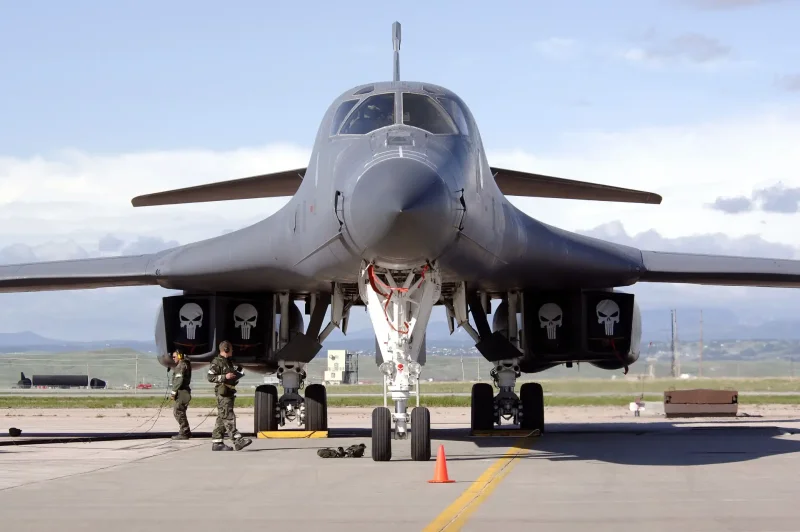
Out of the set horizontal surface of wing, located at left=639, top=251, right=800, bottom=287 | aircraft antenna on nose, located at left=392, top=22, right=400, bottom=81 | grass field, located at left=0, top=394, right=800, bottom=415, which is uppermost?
aircraft antenna on nose, located at left=392, top=22, right=400, bottom=81

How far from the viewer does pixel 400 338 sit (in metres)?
12.0

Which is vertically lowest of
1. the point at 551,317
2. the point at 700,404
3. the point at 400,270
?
the point at 700,404

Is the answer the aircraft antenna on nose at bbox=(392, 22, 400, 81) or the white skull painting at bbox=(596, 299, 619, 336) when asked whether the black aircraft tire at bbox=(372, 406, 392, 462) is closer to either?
the white skull painting at bbox=(596, 299, 619, 336)

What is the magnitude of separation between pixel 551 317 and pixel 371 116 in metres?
5.14

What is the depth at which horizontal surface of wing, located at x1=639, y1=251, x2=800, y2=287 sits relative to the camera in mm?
16594

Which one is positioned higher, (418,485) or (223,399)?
(223,399)

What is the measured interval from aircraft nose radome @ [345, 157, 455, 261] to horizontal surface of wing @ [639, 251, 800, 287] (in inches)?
243

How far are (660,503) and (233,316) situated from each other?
956cm

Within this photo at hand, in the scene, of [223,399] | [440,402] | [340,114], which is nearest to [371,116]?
[340,114]

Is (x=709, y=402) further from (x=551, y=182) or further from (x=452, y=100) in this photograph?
(x=452, y=100)

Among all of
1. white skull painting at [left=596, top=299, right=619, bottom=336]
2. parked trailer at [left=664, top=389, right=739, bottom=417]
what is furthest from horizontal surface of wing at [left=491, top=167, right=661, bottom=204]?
parked trailer at [left=664, top=389, right=739, bottom=417]

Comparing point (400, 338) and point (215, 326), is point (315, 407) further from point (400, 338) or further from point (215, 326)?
point (400, 338)

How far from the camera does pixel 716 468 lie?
37.0ft

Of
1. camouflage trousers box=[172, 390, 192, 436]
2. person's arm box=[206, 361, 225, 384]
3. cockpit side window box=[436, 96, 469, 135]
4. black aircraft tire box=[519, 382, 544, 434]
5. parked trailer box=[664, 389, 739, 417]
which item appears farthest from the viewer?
parked trailer box=[664, 389, 739, 417]
